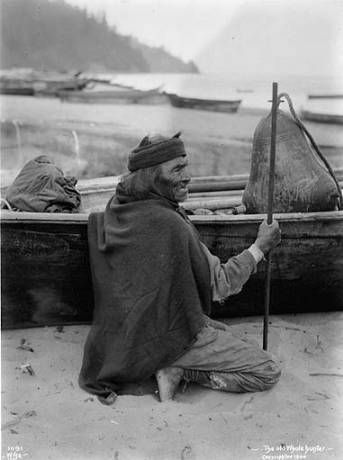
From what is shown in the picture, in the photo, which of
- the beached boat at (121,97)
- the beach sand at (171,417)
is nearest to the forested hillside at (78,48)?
the beached boat at (121,97)

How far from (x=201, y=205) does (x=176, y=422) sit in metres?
2.25

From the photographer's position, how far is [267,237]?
3189 mm

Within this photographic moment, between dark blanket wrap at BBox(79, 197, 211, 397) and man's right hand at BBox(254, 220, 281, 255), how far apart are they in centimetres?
36

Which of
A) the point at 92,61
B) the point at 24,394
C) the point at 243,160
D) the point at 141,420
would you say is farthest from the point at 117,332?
the point at 92,61

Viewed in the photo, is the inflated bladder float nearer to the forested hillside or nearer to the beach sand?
the beach sand

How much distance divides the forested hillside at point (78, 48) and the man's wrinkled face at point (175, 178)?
59609mm

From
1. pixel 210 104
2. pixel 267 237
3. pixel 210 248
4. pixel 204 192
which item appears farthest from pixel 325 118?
pixel 267 237

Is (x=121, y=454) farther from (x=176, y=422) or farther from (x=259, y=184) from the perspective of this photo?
(x=259, y=184)

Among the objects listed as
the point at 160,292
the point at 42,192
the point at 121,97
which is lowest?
the point at 160,292

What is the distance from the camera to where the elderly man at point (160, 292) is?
295cm

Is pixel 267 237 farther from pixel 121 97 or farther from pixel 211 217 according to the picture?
pixel 121 97

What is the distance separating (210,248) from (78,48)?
73.3 meters

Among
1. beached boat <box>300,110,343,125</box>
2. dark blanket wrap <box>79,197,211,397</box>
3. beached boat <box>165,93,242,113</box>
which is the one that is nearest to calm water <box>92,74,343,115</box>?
beached boat <box>165,93,242,113</box>

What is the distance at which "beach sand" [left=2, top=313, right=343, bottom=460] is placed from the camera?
2.77 m
